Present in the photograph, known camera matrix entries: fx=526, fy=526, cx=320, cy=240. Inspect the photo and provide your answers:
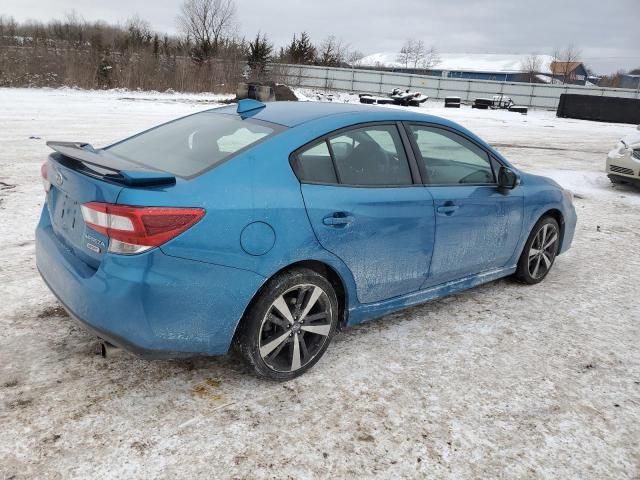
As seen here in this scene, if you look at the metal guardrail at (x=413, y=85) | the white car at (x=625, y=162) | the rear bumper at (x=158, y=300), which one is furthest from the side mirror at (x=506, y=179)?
the metal guardrail at (x=413, y=85)

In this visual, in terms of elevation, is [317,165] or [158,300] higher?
[317,165]

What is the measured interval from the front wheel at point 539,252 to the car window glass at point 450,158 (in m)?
0.89

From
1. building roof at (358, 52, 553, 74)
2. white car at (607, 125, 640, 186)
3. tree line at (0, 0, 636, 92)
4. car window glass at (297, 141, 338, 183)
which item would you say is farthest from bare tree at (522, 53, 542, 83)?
car window glass at (297, 141, 338, 183)

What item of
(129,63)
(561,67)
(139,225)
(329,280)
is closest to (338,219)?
(329,280)

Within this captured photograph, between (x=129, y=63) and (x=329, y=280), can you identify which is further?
(x=129, y=63)

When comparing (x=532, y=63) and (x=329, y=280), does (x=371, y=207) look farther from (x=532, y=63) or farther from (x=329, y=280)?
(x=532, y=63)

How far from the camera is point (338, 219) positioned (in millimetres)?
2928

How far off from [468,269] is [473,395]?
1165 millimetres

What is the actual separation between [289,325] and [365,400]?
58 centimetres

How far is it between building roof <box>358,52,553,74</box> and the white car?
268ft

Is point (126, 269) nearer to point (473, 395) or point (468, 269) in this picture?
Result: point (473, 395)

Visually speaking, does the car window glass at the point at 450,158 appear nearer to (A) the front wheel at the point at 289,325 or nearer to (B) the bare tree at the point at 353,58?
(A) the front wheel at the point at 289,325

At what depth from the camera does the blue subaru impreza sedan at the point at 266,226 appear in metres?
2.40

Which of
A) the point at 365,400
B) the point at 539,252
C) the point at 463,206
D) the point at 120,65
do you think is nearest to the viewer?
the point at 365,400
